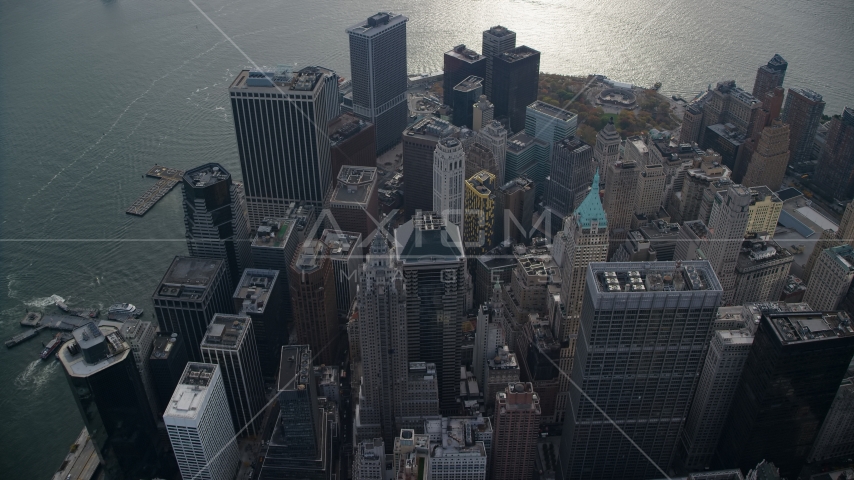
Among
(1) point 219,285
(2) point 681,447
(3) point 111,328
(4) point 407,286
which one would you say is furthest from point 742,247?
(3) point 111,328

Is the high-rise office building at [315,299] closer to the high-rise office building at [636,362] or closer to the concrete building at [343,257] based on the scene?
the concrete building at [343,257]

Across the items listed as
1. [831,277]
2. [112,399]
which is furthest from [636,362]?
[112,399]

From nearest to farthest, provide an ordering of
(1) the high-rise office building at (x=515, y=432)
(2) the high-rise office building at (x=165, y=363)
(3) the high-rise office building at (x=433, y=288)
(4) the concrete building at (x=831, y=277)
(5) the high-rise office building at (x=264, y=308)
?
(1) the high-rise office building at (x=515, y=432)
(3) the high-rise office building at (x=433, y=288)
(2) the high-rise office building at (x=165, y=363)
(5) the high-rise office building at (x=264, y=308)
(4) the concrete building at (x=831, y=277)

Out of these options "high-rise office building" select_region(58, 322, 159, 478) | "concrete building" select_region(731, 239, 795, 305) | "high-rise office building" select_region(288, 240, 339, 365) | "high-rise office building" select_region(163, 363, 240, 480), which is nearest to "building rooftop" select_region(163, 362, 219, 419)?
"high-rise office building" select_region(163, 363, 240, 480)

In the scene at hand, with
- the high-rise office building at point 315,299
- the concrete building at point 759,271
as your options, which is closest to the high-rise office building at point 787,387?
the concrete building at point 759,271

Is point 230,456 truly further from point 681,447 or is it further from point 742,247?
point 742,247

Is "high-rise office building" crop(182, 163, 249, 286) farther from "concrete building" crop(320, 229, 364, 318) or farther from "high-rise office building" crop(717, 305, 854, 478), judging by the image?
"high-rise office building" crop(717, 305, 854, 478)
